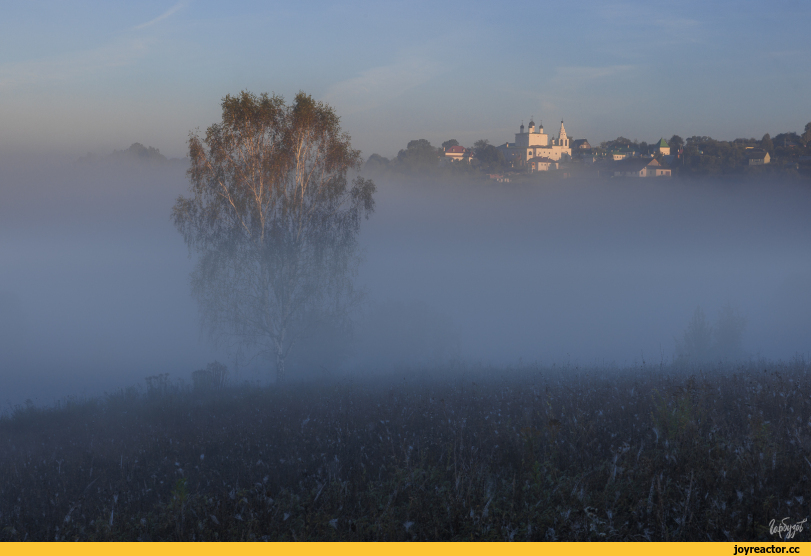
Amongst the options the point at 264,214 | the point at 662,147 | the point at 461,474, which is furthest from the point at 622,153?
the point at 461,474

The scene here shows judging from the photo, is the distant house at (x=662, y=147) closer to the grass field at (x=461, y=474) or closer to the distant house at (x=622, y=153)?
the distant house at (x=622, y=153)

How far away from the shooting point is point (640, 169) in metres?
141

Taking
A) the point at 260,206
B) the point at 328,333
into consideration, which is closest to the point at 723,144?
the point at 328,333

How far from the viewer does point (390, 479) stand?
4828 millimetres

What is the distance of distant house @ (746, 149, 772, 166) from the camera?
99312mm

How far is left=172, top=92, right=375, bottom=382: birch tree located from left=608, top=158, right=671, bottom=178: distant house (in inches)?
5530

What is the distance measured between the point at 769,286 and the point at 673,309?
27859mm

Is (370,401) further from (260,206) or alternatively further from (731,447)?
(260,206)

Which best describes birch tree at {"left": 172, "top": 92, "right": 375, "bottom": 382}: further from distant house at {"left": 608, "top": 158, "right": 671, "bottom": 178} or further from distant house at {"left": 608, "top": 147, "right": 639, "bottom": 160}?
distant house at {"left": 608, "top": 147, "right": 639, "bottom": 160}

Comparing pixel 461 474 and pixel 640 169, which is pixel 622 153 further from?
pixel 461 474

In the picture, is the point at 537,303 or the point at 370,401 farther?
the point at 537,303

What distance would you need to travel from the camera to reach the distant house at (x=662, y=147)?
17673 cm

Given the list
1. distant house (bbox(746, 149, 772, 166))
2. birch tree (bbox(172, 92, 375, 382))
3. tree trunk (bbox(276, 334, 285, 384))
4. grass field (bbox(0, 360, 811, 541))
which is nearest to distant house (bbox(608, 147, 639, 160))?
distant house (bbox(746, 149, 772, 166))

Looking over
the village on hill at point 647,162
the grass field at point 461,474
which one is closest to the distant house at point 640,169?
the village on hill at point 647,162
